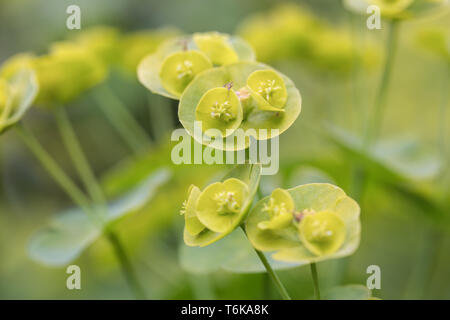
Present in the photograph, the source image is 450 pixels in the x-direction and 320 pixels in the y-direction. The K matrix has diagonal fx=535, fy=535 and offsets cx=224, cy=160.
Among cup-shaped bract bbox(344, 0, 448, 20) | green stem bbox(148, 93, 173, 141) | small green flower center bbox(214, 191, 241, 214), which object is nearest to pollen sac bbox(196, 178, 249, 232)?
small green flower center bbox(214, 191, 241, 214)

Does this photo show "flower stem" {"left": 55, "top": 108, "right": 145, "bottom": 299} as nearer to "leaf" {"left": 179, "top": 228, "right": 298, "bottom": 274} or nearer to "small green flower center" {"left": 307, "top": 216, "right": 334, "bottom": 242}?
"leaf" {"left": 179, "top": 228, "right": 298, "bottom": 274}

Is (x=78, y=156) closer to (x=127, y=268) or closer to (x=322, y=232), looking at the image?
(x=127, y=268)

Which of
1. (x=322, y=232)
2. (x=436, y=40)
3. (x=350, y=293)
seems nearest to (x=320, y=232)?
(x=322, y=232)

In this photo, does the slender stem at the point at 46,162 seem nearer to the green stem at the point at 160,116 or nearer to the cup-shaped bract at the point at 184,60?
the cup-shaped bract at the point at 184,60

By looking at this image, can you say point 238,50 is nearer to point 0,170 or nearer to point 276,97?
point 276,97
